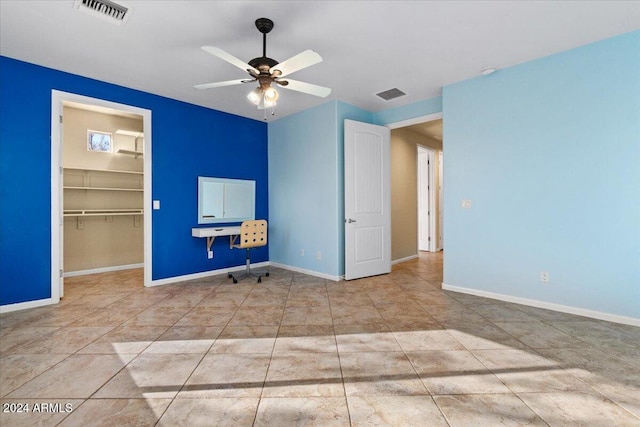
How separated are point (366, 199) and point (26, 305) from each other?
4.33m

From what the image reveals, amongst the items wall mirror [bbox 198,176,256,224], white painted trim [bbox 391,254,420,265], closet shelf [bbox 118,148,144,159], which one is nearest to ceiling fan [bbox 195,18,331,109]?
wall mirror [bbox 198,176,256,224]

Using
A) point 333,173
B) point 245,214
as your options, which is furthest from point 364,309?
point 245,214

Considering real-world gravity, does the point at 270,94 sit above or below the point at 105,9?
below

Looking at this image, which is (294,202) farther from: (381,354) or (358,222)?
(381,354)

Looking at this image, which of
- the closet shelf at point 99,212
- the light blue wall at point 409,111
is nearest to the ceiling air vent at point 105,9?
the closet shelf at point 99,212

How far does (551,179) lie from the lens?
315 centimetres

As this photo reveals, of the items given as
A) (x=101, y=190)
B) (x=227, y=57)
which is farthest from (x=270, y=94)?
(x=101, y=190)

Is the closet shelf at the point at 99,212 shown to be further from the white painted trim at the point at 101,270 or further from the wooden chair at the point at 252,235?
the wooden chair at the point at 252,235

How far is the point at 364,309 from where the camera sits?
323 cm

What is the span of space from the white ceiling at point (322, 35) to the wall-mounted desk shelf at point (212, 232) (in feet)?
6.77

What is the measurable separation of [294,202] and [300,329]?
2.84 m

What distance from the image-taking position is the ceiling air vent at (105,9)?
2.36m

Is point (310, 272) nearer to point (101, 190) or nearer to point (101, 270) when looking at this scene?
point (101, 270)

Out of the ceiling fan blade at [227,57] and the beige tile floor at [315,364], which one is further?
the ceiling fan blade at [227,57]
